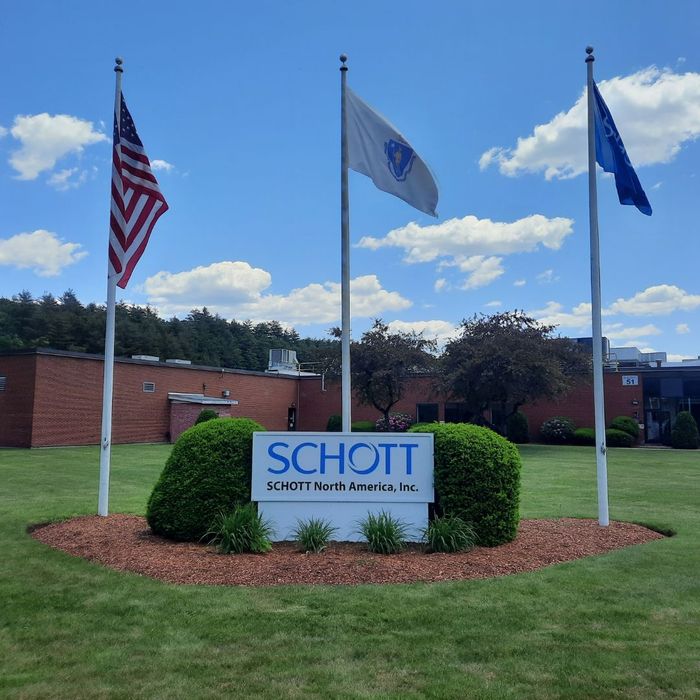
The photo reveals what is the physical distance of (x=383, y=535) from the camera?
733 centimetres

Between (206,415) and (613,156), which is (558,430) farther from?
(613,156)

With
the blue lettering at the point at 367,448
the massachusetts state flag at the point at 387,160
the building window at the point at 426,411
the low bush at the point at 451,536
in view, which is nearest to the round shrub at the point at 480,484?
the low bush at the point at 451,536

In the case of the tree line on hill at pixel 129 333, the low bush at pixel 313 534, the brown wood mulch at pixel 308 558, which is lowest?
the brown wood mulch at pixel 308 558

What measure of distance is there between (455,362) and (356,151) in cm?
2540

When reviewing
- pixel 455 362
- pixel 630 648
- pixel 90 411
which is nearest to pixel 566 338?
pixel 455 362

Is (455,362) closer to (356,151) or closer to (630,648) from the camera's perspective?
(356,151)

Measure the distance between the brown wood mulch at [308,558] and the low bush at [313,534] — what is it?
0.11 metres

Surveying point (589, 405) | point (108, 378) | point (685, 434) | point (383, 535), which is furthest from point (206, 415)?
point (383, 535)

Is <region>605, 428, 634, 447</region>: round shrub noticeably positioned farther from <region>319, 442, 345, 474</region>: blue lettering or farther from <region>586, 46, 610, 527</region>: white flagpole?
<region>319, 442, 345, 474</region>: blue lettering

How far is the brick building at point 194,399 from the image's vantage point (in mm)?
29188

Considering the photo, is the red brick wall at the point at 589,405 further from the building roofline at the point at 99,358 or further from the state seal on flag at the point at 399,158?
the state seal on flag at the point at 399,158

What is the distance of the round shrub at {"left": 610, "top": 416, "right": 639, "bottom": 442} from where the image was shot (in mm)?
36469

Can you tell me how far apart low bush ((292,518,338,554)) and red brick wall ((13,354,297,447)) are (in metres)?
24.6

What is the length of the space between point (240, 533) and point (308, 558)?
840mm
